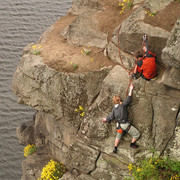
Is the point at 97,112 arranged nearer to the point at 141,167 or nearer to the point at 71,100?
the point at 71,100

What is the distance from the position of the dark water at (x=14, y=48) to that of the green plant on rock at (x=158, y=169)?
17.3 meters

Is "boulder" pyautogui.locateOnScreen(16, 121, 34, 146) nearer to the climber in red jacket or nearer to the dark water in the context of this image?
the dark water

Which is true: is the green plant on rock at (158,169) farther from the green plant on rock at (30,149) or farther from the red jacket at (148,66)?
the green plant on rock at (30,149)

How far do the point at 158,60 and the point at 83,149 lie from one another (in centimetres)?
569

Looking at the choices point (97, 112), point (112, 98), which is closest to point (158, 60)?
point (112, 98)

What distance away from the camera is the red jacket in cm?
1115

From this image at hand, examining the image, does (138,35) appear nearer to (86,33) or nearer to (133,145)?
(86,33)

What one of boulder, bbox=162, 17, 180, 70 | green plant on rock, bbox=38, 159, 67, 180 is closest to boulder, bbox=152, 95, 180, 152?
boulder, bbox=162, 17, 180, 70

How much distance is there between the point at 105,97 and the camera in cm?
1238

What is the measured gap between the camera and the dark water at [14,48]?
2650 cm

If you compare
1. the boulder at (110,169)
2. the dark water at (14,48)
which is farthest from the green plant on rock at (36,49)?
the dark water at (14,48)

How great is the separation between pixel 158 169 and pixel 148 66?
14.8ft

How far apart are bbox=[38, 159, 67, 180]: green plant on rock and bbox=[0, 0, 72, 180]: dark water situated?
9.65 metres

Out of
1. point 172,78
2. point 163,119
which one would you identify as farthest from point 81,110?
point 172,78
